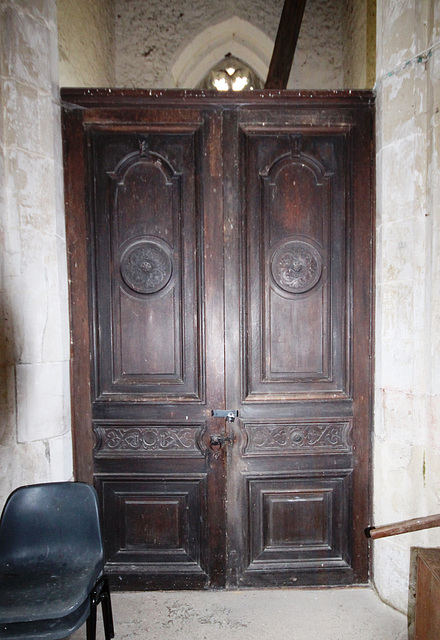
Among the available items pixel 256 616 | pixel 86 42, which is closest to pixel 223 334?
pixel 256 616

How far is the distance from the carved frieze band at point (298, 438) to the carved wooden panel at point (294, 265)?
0.67 feet

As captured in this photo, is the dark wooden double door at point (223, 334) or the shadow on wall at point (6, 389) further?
the dark wooden double door at point (223, 334)

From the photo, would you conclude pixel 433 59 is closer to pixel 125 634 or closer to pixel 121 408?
pixel 121 408

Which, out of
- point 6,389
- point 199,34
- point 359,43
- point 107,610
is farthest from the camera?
point 199,34

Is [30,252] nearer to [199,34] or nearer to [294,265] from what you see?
[294,265]

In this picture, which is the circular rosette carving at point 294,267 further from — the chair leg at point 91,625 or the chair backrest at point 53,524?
the chair leg at point 91,625

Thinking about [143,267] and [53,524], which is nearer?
[53,524]

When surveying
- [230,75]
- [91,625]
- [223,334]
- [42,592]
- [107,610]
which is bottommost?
[107,610]

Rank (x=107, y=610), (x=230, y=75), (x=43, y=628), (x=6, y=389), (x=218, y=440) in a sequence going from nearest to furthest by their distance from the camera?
(x=43, y=628), (x=107, y=610), (x=6, y=389), (x=218, y=440), (x=230, y=75)

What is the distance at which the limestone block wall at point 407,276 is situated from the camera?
2117mm

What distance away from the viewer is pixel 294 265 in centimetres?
242

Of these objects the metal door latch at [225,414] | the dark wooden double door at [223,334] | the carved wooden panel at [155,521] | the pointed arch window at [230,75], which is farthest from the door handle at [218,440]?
the pointed arch window at [230,75]

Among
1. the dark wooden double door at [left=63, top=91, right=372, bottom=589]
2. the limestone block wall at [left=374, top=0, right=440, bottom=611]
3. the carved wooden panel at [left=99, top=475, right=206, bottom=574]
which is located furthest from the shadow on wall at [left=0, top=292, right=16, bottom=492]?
the limestone block wall at [left=374, top=0, right=440, bottom=611]

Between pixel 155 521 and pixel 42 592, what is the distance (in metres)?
0.96
